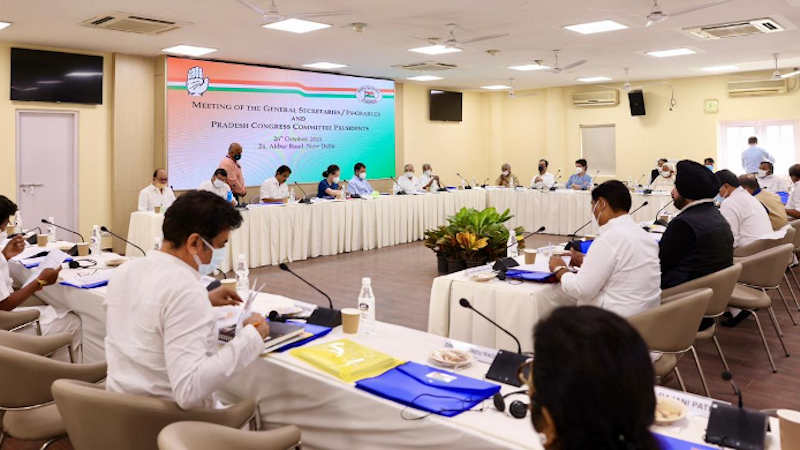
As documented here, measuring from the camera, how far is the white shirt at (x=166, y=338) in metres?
1.76

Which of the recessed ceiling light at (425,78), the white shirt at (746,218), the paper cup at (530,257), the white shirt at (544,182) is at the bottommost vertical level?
the paper cup at (530,257)

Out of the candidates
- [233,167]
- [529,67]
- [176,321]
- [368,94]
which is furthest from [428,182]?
[176,321]

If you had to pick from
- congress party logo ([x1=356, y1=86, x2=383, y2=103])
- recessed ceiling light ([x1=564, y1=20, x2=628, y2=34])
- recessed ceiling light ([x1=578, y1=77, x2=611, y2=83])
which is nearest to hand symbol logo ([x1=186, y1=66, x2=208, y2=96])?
congress party logo ([x1=356, y1=86, x2=383, y2=103])

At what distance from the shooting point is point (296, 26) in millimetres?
6938

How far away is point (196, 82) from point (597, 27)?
5664mm

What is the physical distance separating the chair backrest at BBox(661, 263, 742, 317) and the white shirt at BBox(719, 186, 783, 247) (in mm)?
1908

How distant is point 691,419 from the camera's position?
1.72 meters

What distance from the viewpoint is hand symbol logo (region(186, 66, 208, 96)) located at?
905cm

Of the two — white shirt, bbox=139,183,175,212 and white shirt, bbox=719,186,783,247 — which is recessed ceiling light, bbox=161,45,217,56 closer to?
white shirt, bbox=139,183,175,212

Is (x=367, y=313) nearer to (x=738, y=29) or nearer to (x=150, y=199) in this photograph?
(x=150, y=199)

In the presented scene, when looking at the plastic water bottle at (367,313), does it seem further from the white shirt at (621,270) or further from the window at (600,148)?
the window at (600,148)

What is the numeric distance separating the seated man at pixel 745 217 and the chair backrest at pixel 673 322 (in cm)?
267

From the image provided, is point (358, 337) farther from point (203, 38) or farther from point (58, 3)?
point (203, 38)

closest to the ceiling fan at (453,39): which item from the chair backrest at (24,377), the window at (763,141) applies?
the chair backrest at (24,377)
